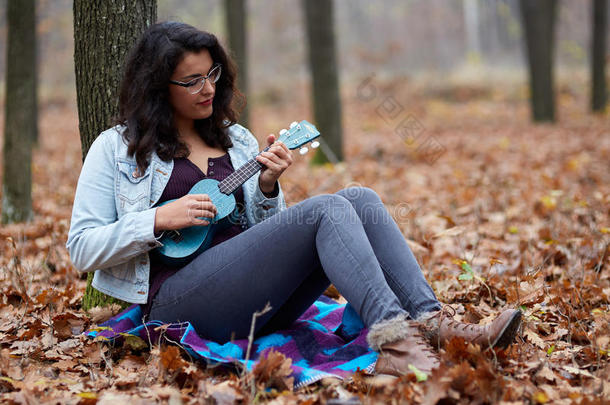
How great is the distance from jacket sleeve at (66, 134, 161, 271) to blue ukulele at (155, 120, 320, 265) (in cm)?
11

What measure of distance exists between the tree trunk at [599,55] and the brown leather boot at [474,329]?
11.9 meters

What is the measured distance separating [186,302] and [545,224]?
3235 millimetres

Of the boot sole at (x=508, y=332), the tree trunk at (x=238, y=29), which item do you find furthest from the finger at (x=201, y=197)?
the tree trunk at (x=238, y=29)

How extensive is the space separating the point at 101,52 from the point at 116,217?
2.98 feet

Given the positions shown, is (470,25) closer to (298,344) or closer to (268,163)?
(268,163)

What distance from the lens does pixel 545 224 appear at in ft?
14.3

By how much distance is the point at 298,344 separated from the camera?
2340 millimetres

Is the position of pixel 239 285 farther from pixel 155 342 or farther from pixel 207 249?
pixel 155 342

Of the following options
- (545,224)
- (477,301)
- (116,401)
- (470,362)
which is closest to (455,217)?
(545,224)

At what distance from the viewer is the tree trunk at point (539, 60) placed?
11078mm

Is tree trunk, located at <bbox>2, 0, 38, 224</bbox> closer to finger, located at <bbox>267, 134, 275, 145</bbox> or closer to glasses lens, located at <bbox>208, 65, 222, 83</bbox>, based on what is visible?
glasses lens, located at <bbox>208, 65, 222, 83</bbox>

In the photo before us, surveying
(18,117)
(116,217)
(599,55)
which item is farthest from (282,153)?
(599,55)

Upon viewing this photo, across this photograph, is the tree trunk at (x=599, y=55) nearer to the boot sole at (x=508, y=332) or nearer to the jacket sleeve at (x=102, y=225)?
the boot sole at (x=508, y=332)

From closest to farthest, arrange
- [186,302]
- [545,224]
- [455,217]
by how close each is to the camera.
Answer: [186,302] < [545,224] < [455,217]
